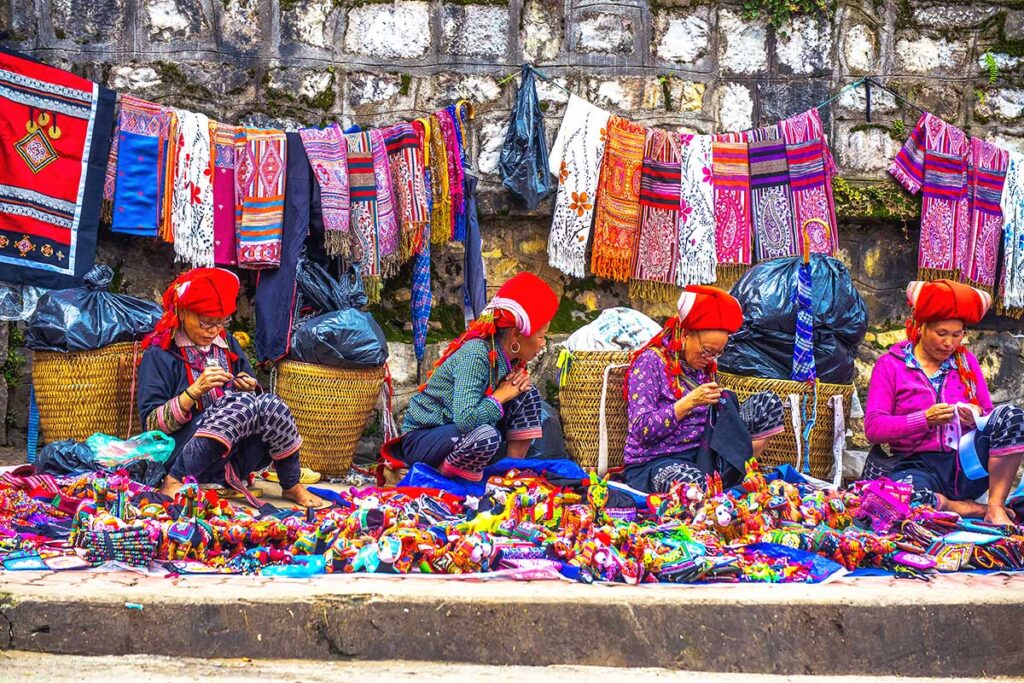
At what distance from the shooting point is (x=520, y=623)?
3664 millimetres

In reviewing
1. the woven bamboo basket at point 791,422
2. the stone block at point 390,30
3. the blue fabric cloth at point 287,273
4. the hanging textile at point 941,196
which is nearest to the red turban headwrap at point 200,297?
the blue fabric cloth at point 287,273

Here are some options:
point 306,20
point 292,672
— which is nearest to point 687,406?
point 292,672

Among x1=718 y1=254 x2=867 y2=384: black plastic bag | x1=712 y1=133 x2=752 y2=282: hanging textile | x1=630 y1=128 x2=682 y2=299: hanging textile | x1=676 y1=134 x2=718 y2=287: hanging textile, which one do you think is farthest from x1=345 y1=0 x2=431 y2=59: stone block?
x1=718 y1=254 x2=867 y2=384: black plastic bag

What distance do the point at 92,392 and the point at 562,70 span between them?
296 centimetres

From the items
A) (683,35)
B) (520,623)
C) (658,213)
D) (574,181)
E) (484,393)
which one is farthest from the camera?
(683,35)

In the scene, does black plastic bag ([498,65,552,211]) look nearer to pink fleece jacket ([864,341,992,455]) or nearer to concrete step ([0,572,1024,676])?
pink fleece jacket ([864,341,992,455])

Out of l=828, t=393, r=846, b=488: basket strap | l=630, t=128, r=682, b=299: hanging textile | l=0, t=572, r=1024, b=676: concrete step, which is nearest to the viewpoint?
l=0, t=572, r=1024, b=676: concrete step

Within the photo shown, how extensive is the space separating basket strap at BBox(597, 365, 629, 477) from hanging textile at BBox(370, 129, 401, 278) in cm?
131

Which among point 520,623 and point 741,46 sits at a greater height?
point 741,46

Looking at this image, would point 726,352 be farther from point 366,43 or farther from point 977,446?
point 366,43

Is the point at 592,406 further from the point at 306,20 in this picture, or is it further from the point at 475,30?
the point at 306,20

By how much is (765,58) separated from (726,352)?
177 cm

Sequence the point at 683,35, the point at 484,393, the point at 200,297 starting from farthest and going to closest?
the point at 683,35, the point at 484,393, the point at 200,297

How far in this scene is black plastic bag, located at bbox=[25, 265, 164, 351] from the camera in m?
5.51
